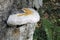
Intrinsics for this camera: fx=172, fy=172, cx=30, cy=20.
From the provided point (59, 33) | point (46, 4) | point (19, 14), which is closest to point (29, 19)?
point (19, 14)

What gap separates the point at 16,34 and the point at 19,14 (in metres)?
0.19

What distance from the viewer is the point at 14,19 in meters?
1.22

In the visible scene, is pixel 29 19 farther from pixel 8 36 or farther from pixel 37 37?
pixel 37 37

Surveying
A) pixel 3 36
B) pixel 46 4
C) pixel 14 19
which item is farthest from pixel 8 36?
pixel 46 4

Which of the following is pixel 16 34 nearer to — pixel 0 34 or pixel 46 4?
pixel 0 34

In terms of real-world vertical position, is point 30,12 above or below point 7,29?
above

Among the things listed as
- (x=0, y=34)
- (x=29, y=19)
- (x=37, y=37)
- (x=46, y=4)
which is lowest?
(x=37, y=37)

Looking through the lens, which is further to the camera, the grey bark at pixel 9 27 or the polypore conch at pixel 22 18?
the grey bark at pixel 9 27

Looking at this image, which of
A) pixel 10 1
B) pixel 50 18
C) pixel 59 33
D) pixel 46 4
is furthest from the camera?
pixel 46 4

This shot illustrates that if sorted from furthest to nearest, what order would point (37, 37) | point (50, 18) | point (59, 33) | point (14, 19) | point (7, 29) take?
point (50, 18) → point (37, 37) → point (59, 33) → point (7, 29) → point (14, 19)

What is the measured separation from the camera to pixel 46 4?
3783 mm

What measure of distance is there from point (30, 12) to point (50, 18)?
2.19 m

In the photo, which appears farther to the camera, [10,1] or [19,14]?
[10,1]

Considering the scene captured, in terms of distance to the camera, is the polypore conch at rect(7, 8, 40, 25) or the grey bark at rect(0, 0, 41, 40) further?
the grey bark at rect(0, 0, 41, 40)
